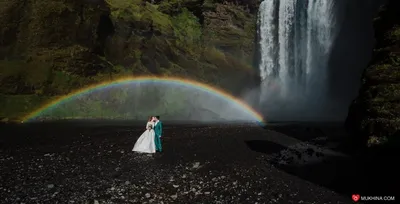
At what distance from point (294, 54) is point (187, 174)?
6814cm

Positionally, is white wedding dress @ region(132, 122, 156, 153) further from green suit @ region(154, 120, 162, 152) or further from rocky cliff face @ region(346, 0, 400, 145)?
rocky cliff face @ region(346, 0, 400, 145)

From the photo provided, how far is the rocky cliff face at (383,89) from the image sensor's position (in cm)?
2138

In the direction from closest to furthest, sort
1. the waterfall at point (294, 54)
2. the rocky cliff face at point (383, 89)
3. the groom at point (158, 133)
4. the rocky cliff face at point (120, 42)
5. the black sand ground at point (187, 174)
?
1. the black sand ground at point (187, 174)
2. the rocky cliff face at point (383, 89)
3. the groom at point (158, 133)
4. the rocky cliff face at point (120, 42)
5. the waterfall at point (294, 54)

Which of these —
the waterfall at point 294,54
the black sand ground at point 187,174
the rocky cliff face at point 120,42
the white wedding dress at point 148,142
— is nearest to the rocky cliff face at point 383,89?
the black sand ground at point 187,174

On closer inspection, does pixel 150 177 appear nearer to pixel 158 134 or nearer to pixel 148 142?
pixel 148 142

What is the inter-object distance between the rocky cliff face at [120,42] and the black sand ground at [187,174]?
153ft

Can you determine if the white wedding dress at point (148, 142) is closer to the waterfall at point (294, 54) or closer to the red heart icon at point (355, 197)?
the red heart icon at point (355, 197)

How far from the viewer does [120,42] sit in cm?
7875

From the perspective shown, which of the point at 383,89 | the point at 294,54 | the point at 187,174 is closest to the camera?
the point at 187,174

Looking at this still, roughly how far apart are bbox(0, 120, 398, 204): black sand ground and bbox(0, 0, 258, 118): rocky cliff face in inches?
1835

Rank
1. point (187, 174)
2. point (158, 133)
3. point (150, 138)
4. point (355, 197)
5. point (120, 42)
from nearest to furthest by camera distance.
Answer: point (355, 197) < point (187, 174) < point (150, 138) < point (158, 133) < point (120, 42)

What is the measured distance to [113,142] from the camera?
1130 inches

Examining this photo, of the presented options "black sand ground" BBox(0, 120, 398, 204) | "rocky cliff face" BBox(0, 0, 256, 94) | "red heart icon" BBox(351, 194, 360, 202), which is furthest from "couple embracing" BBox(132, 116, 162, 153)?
"rocky cliff face" BBox(0, 0, 256, 94)

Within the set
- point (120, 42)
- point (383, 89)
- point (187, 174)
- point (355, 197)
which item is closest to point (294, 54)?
point (120, 42)
